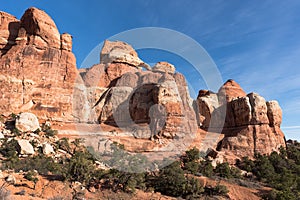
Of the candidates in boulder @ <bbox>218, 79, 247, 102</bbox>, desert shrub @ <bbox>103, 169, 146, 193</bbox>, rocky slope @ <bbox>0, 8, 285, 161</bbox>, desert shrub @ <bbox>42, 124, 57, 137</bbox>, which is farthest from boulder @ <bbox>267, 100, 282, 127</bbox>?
desert shrub @ <bbox>42, 124, 57, 137</bbox>

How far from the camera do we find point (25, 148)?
2023 centimetres

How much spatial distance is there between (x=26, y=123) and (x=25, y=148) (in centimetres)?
568

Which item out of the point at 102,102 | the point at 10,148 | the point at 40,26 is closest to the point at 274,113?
the point at 102,102

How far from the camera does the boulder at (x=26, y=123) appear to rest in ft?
80.5

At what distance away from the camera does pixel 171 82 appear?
35.8 metres

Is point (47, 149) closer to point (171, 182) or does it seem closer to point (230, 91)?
point (171, 182)

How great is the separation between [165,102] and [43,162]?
1889 cm

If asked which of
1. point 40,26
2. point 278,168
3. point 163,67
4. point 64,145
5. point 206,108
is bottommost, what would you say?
point 278,168

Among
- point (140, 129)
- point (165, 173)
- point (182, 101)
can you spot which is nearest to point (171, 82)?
point (182, 101)

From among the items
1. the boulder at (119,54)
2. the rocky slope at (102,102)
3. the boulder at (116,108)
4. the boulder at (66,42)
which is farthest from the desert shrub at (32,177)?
the boulder at (119,54)

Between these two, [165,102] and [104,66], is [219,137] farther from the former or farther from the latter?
[104,66]

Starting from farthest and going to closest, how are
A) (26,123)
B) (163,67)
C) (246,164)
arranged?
(163,67)
(246,164)
(26,123)

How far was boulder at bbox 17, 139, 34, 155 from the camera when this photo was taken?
20.0 m

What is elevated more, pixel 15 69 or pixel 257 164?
pixel 15 69
